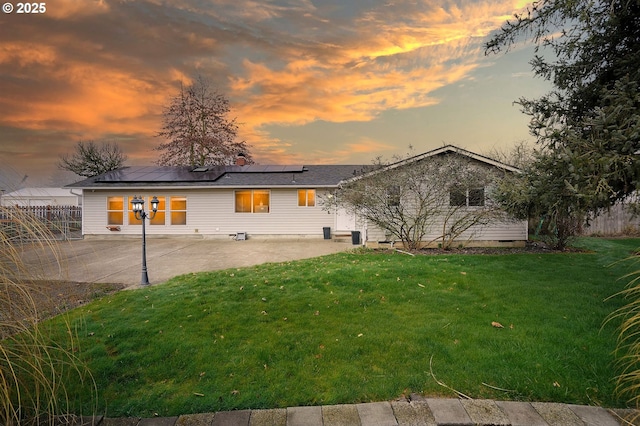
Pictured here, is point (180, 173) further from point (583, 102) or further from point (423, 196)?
point (583, 102)

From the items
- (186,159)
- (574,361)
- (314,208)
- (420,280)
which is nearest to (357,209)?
(314,208)

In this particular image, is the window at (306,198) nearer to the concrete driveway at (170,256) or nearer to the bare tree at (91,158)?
the concrete driveway at (170,256)

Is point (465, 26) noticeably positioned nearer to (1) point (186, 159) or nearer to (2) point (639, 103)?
(2) point (639, 103)

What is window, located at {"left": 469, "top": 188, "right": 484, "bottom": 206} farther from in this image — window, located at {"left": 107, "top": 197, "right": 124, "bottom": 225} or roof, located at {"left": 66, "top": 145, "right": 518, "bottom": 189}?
window, located at {"left": 107, "top": 197, "right": 124, "bottom": 225}

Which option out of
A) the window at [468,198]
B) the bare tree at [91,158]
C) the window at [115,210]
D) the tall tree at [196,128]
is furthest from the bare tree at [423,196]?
the bare tree at [91,158]

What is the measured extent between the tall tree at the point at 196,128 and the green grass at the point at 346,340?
64.1 ft

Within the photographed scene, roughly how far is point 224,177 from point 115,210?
5.72 metres

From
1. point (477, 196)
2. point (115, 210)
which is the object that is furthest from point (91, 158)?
point (477, 196)

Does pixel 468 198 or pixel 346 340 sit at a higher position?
pixel 468 198

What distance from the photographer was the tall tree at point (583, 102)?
14.6ft

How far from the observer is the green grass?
267cm

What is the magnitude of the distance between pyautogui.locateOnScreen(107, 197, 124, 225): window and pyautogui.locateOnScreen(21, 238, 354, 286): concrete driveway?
1104 millimetres

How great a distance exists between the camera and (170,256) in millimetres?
10648

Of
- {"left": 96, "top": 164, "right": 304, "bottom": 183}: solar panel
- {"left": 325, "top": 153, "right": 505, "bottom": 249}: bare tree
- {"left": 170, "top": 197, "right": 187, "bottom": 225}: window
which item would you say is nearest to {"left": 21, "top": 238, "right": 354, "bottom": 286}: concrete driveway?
{"left": 170, "top": 197, "right": 187, "bottom": 225}: window
